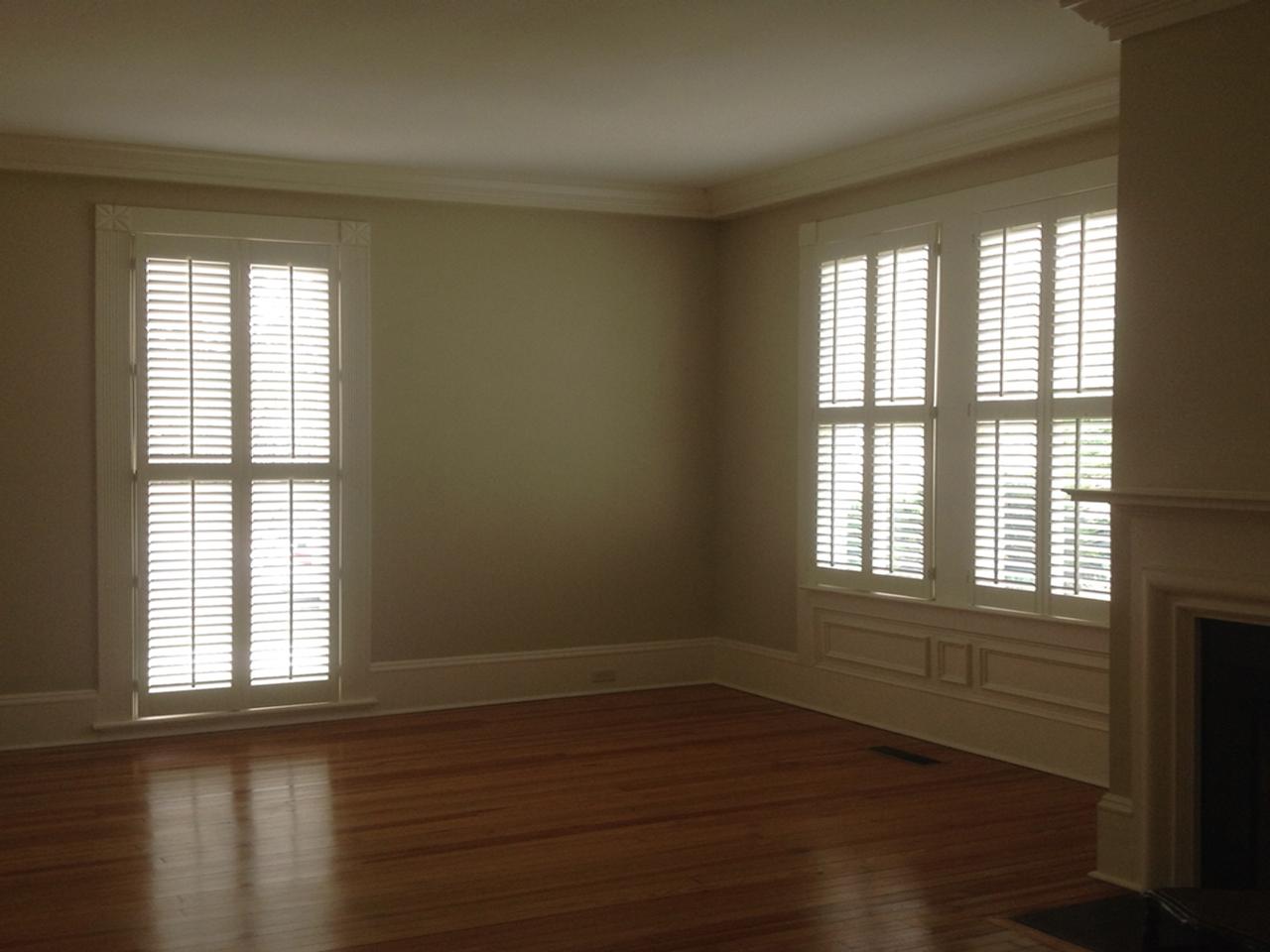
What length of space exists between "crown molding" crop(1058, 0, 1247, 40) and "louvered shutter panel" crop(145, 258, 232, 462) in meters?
4.13

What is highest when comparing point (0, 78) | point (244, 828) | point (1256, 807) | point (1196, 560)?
point (0, 78)

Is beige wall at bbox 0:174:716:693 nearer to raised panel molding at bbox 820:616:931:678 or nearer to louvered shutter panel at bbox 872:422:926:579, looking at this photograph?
raised panel molding at bbox 820:616:931:678

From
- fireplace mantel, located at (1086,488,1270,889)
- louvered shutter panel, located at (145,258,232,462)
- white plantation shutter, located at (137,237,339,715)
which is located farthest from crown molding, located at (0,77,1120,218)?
fireplace mantel, located at (1086,488,1270,889)

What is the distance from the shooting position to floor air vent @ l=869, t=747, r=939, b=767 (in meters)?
5.71

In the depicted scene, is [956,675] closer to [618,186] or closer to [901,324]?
[901,324]

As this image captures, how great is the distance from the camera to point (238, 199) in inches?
254

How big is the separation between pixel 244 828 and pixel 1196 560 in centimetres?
341

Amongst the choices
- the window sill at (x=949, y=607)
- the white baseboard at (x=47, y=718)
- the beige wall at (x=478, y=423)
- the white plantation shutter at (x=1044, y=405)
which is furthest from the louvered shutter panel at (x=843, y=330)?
the white baseboard at (x=47, y=718)

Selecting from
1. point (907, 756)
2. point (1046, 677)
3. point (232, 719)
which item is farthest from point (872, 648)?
point (232, 719)

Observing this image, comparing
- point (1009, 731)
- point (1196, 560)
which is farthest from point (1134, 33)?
point (1009, 731)

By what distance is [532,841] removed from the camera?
4.61 meters

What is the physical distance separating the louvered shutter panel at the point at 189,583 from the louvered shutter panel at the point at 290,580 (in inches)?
5.5

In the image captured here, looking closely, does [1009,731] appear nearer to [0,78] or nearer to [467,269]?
[467,269]

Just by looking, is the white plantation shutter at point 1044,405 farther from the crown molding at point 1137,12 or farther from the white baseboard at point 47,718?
the white baseboard at point 47,718
